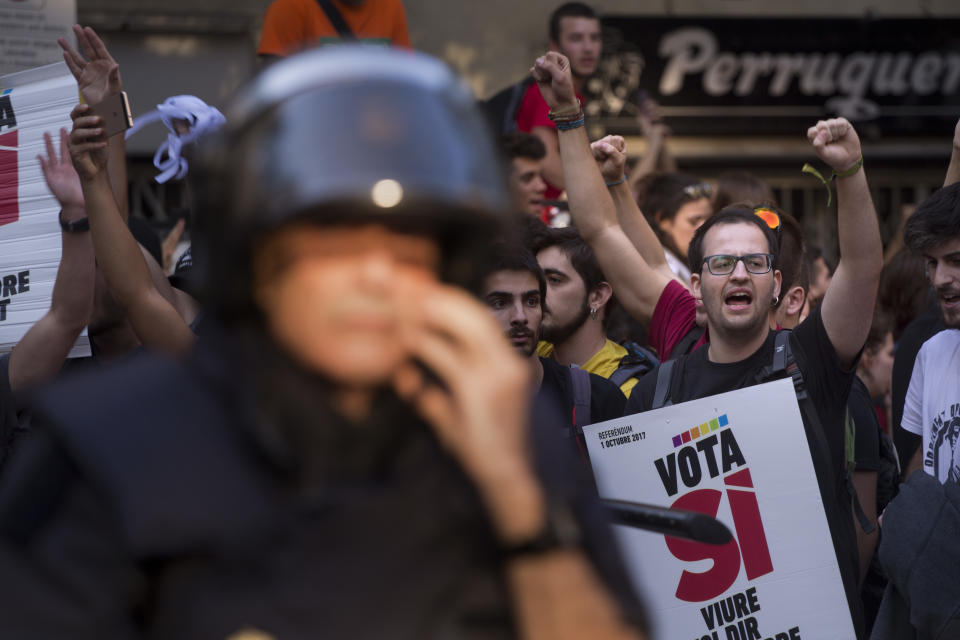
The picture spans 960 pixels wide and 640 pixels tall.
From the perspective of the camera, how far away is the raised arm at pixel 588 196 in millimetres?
4414

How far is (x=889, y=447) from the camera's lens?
16.3 feet

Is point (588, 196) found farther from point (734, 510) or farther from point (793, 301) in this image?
point (734, 510)

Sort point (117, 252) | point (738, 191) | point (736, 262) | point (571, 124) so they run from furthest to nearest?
point (738, 191), point (571, 124), point (736, 262), point (117, 252)

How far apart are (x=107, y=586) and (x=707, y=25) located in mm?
9928

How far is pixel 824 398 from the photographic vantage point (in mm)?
3807

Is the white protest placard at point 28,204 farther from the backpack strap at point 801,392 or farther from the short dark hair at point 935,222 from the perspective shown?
the short dark hair at point 935,222

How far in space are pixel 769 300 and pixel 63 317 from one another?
7.17 ft

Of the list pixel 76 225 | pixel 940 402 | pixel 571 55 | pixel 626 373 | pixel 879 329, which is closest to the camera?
pixel 76 225

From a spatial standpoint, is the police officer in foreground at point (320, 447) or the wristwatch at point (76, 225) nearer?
the police officer in foreground at point (320, 447)

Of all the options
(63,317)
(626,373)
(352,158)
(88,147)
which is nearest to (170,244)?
(626,373)

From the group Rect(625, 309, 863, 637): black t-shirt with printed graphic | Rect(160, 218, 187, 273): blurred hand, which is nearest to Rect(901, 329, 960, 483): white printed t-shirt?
Rect(625, 309, 863, 637): black t-shirt with printed graphic

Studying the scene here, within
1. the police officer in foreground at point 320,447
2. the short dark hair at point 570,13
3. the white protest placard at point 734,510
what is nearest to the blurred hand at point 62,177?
the white protest placard at point 734,510

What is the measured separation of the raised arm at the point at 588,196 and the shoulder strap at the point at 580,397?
0.50 m

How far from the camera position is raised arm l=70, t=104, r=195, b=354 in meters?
3.44
